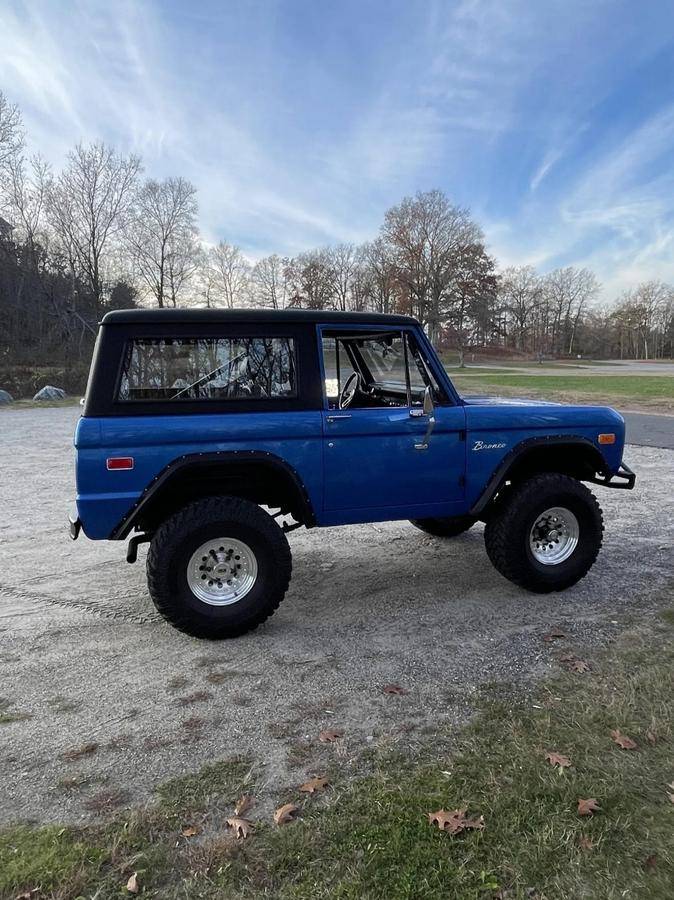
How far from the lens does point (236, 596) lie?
381 centimetres

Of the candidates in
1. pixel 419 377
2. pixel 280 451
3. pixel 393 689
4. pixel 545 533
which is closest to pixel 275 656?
pixel 393 689

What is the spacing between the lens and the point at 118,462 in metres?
3.48

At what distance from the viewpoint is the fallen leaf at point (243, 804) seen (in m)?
2.29

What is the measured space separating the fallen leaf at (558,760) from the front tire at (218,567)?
187 centimetres

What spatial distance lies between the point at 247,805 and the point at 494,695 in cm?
143

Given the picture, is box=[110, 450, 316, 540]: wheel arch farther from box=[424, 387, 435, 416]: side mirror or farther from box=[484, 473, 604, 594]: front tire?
box=[484, 473, 604, 594]: front tire

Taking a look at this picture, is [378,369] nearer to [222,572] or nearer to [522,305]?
[222,572]

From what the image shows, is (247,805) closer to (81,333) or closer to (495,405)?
(495,405)

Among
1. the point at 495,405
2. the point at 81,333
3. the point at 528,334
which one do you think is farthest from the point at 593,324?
the point at 495,405

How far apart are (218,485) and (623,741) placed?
109 inches

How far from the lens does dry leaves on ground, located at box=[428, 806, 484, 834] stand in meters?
2.16

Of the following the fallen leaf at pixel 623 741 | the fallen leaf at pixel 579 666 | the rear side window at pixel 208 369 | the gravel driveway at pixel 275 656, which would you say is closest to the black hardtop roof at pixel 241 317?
the rear side window at pixel 208 369

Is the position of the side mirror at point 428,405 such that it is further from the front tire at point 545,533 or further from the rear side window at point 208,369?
the front tire at point 545,533

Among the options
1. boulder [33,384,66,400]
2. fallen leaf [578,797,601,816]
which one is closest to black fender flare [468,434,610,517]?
fallen leaf [578,797,601,816]
